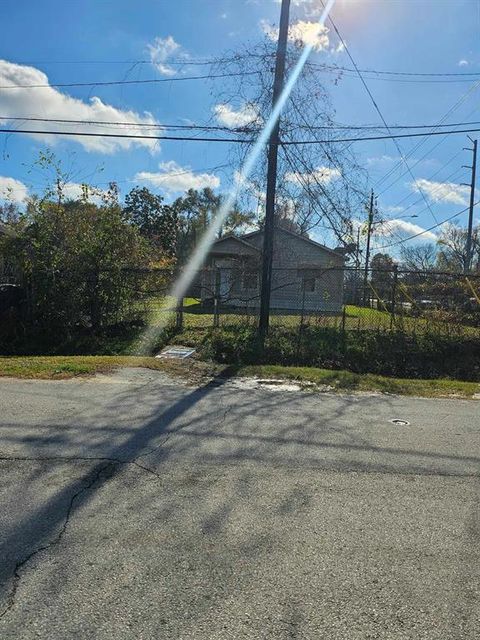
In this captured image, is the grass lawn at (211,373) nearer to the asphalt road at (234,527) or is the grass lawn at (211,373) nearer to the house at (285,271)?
the asphalt road at (234,527)

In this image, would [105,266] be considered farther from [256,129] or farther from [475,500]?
[475,500]

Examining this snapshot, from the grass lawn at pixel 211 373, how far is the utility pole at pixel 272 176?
8.87ft

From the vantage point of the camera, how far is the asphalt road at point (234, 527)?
8.73ft

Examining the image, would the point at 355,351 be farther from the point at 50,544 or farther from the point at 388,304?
the point at 50,544

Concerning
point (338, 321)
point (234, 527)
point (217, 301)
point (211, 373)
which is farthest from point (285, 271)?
point (234, 527)

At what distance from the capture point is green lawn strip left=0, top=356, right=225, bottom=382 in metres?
8.91

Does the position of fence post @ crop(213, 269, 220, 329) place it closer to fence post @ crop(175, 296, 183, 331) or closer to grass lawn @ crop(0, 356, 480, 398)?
fence post @ crop(175, 296, 183, 331)

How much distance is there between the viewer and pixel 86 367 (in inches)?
371

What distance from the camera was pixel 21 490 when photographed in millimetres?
→ 4070

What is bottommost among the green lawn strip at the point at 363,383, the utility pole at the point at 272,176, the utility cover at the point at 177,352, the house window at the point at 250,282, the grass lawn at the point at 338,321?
the green lawn strip at the point at 363,383

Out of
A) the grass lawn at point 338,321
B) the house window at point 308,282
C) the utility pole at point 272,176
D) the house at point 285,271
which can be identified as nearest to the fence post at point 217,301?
the grass lawn at point 338,321

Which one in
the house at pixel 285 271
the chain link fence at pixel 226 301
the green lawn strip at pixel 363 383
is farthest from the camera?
the house at pixel 285 271

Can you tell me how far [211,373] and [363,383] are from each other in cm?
283

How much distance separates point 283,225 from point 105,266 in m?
7.33
